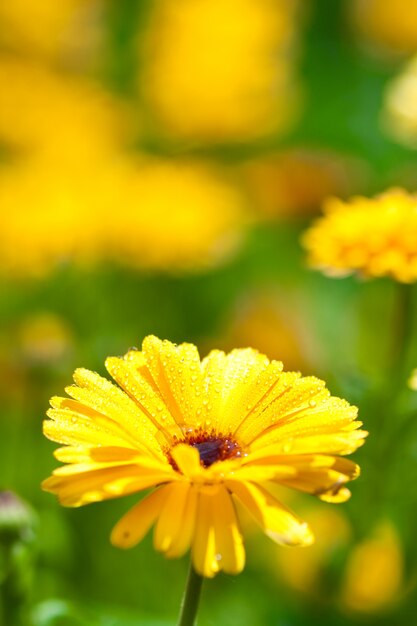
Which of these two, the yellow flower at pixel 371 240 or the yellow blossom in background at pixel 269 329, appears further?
the yellow blossom in background at pixel 269 329

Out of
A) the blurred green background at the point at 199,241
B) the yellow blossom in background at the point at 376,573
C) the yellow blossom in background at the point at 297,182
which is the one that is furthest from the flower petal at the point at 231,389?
the yellow blossom in background at the point at 297,182

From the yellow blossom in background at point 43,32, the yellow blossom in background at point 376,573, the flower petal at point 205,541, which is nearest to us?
the flower petal at point 205,541

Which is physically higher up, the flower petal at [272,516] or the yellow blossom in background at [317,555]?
the yellow blossom in background at [317,555]

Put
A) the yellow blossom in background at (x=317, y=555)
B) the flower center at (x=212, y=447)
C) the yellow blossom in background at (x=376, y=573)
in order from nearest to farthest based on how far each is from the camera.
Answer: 1. the flower center at (x=212, y=447)
2. the yellow blossom in background at (x=376, y=573)
3. the yellow blossom in background at (x=317, y=555)

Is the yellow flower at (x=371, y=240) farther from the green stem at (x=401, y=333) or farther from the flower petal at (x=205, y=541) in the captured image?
the flower petal at (x=205, y=541)

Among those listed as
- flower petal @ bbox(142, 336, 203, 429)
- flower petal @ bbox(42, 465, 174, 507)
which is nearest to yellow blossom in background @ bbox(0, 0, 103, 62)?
flower petal @ bbox(142, 336, 203, 429)

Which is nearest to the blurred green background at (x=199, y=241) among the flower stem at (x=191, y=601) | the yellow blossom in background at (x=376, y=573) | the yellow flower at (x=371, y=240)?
the yellow blossom in background at (x=376, y=573)

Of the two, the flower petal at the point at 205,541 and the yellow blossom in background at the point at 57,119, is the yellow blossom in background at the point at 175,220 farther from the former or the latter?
the flower petal at the point at 205,541

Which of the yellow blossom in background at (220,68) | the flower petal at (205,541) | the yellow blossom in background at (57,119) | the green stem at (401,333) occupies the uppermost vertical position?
the yellow blossom in background at (220,68)

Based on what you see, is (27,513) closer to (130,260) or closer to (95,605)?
(95,605)

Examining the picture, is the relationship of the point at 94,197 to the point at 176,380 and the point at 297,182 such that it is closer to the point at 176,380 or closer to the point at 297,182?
the point at 297,182
